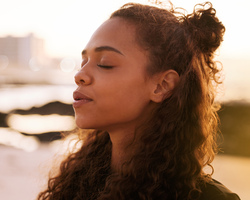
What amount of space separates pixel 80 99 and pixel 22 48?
5773 centimetres

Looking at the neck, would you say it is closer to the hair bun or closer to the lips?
the lips

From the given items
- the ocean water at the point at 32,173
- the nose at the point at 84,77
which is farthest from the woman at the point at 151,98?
the ocean water at the point at 32,173

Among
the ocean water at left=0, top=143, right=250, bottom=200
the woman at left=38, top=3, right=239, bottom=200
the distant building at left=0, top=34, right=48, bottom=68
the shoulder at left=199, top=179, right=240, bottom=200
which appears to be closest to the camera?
the shoulder at left=199, top=179, right=240, bottom=200

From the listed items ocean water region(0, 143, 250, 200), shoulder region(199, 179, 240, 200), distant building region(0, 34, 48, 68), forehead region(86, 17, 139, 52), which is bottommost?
distant building region(0, 34, 48, 68)

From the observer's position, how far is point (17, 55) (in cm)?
5597

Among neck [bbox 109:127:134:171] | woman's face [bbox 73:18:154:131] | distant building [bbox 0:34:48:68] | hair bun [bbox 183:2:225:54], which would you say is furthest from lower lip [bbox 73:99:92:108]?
distant building [bbox 0:34:48:68]

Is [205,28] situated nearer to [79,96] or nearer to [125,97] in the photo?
[125,97]

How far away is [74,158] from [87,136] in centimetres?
17

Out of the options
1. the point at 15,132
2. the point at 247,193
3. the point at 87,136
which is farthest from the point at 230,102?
the point at 15,132

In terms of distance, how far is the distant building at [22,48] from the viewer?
1656 inches

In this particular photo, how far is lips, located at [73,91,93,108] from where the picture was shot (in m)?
1.29

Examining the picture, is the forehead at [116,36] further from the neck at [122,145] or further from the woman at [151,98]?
the neck at [122,145]

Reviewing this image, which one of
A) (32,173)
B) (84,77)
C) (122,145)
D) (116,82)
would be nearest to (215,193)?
(122,145)

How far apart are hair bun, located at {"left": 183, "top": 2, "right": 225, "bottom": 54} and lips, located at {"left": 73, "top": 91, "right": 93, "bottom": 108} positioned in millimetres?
567
